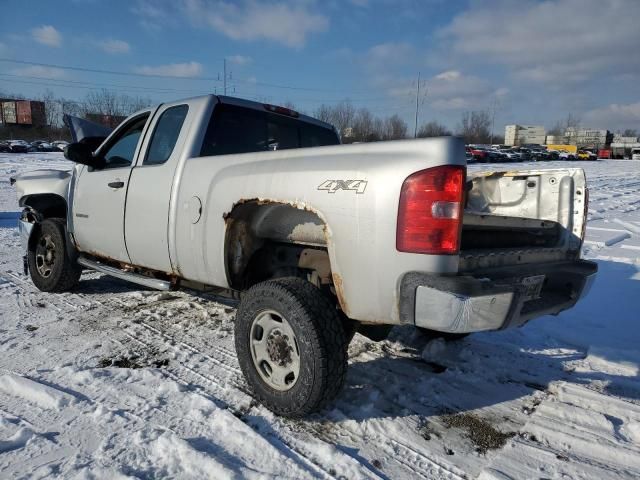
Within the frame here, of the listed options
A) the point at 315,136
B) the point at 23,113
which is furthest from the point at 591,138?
the point at 315,136

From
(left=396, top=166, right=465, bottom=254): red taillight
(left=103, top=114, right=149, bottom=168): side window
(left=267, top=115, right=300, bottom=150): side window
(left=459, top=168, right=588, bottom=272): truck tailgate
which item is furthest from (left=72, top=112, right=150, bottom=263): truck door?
(left=459, top=168, right=588, bottom=272): truck tailgate

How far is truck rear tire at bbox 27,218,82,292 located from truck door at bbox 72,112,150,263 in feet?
1.17

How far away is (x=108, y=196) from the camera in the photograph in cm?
423

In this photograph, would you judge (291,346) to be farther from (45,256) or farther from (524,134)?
(524,134)

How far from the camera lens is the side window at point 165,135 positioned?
3.79 m

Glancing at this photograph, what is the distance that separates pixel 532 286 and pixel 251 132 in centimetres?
255

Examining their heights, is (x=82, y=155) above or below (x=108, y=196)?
above

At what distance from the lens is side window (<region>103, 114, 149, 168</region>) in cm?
426

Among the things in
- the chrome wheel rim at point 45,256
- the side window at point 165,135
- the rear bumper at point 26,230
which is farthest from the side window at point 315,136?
the rear bumper at point 26,230

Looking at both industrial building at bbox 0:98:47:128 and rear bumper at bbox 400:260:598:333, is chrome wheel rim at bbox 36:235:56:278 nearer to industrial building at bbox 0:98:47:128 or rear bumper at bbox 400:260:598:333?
rear bumper at bbox 400:260:598:333

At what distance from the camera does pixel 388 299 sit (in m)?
2.40

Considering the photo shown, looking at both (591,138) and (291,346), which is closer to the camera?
(291,346)

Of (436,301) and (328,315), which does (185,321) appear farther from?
(436,301)

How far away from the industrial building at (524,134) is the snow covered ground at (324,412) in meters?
116
